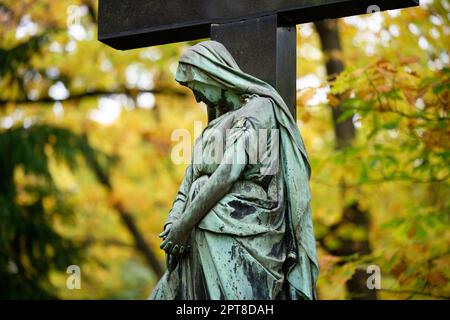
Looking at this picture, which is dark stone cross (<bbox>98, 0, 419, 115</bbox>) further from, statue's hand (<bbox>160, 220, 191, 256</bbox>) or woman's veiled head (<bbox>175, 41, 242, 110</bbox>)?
statue's hand (<bbox>160, 220, 191, 256</bbox>)

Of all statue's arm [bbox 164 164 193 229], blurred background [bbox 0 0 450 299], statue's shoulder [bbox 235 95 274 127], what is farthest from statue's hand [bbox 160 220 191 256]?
blurred background [bbox 0 0 450 299]

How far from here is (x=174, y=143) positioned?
14516 mm

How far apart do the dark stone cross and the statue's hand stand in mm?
1112

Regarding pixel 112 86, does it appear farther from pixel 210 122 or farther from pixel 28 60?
pixel 210 122

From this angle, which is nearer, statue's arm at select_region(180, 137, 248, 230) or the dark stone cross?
statue's arm at select_region(180, 137, 248, 230)

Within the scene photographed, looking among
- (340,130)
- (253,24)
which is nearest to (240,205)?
(253,24)

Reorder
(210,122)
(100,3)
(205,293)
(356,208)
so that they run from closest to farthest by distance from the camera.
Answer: (205,293)
(210,122)
(100,3)
(356,208)

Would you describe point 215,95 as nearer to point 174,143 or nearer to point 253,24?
point 253,24

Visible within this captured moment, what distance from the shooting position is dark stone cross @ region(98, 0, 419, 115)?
504 cm

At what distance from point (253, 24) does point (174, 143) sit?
371 inches

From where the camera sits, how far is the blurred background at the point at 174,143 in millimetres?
7996

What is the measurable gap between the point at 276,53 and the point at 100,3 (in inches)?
63.8
